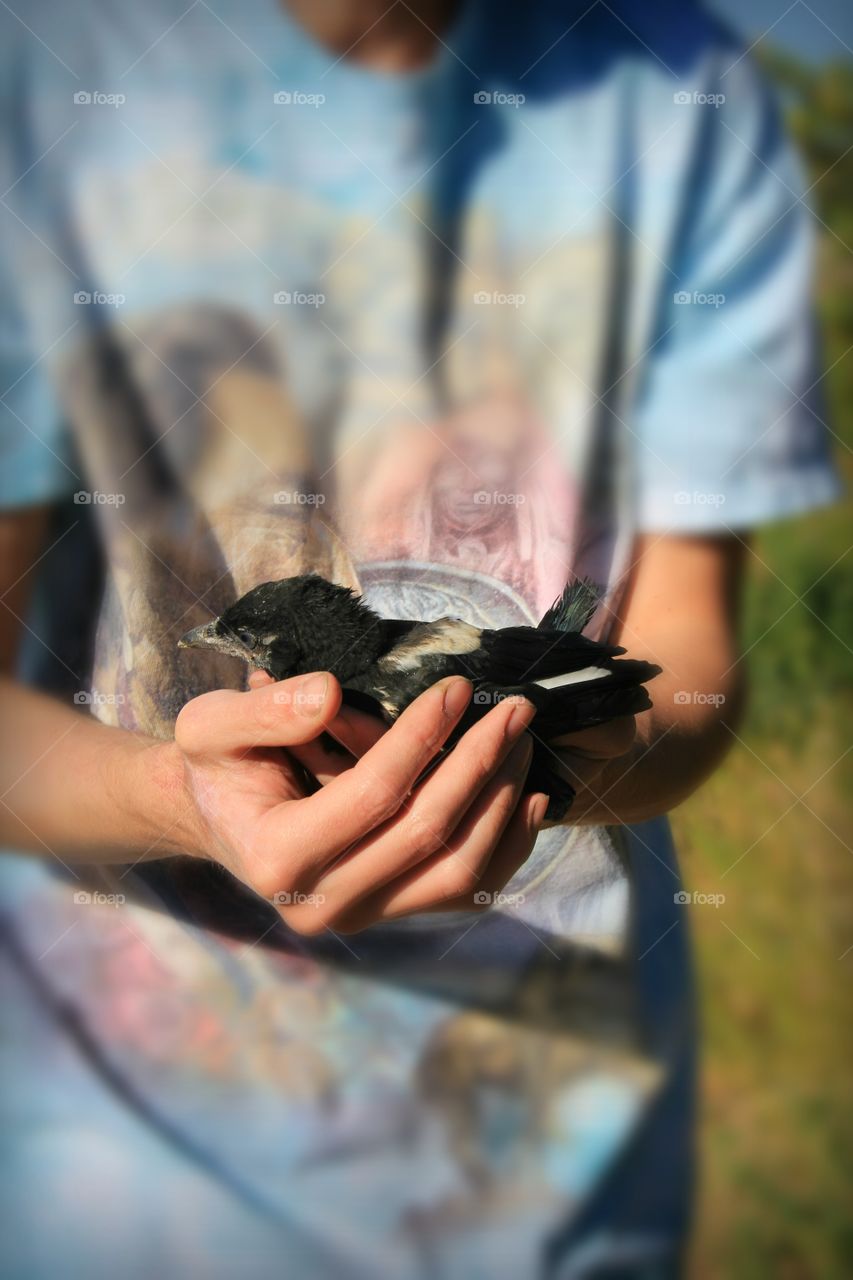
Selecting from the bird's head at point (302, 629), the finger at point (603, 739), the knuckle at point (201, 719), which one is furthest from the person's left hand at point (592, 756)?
the knuckle at point (201, 719)

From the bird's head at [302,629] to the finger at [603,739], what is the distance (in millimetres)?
210

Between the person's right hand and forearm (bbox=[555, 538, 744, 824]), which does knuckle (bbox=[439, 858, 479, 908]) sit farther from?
forearm (bbox=[555, 538, 744, 824])

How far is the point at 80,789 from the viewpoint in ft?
3.55

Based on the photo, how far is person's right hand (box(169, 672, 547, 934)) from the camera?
841mm

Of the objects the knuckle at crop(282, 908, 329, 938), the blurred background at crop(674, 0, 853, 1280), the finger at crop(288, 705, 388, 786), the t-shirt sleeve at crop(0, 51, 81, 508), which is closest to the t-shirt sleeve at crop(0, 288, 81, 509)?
the t-shirt sleeve at crop(0, 51, 81, 508)

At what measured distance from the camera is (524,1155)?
1177 millimetres

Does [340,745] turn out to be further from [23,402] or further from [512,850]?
[23,402]

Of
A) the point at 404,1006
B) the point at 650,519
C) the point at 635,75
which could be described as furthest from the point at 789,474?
the point at 404,1006

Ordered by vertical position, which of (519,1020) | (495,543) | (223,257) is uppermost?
(223,257)

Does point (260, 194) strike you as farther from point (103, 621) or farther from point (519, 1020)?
point (519, 1020)

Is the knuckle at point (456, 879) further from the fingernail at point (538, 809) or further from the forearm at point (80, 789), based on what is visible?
the forearm at point (80, 789)

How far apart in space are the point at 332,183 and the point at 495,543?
45 cm

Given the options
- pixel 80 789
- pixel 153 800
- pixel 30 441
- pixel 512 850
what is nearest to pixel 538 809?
pixel 512 850

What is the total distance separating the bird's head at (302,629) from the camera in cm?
91
